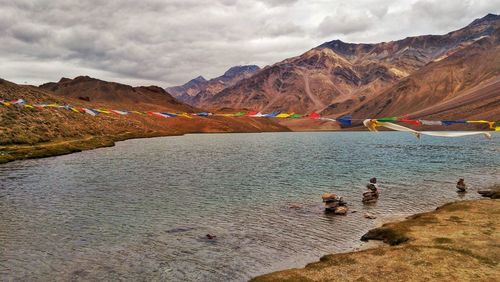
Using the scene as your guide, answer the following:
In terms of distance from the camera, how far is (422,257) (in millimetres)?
24906

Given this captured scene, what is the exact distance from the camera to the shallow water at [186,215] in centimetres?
2722

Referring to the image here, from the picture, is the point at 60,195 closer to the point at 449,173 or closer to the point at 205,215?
the point at 205,215

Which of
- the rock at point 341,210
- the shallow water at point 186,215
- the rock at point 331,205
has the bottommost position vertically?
the shallow water at point 186,215

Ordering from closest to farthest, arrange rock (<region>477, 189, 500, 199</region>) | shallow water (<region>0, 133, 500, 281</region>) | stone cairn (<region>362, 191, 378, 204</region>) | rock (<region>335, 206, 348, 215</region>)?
shallow water (<region>0, 133, 500, 281</region>) < rock (<region>335, 206, 348, 215</region>) < rock (<region>477, 189, 500, 199</region>) < stone cairn (<region>362, 191, 378, 204</region>)

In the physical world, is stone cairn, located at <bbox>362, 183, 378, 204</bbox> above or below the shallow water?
above

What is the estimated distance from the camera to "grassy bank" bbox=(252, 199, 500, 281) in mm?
22422

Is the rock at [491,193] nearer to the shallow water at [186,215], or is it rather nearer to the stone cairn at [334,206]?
the shallow water at [186,215]

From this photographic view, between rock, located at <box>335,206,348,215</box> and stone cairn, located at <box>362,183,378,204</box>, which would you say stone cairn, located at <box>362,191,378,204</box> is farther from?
rock, located at <box>335,206,348,215</box>

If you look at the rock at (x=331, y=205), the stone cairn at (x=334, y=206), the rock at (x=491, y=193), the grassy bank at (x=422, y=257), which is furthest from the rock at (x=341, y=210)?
the rock at (x=491, y=193)

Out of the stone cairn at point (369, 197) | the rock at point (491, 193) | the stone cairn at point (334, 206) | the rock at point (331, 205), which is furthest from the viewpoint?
the stone cairn at point (369, 197)

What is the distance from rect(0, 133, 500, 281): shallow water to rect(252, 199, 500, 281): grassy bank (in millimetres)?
2703

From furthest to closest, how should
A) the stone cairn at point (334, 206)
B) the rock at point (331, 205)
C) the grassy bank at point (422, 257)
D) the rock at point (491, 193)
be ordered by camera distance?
the rock at point (491, 193) → the rock at point (331, 205) → the stone cairn at point (334, 206) → the grassy bank at point (422, 257)

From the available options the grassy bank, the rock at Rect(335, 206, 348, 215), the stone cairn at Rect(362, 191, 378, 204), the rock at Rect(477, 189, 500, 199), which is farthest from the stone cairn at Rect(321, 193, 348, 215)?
the rock at Rect(477, 189, 500, 199)

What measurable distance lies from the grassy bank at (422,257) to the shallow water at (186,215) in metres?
2.70
